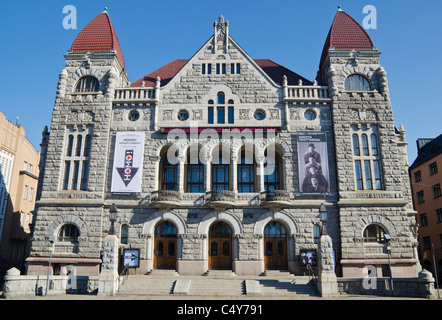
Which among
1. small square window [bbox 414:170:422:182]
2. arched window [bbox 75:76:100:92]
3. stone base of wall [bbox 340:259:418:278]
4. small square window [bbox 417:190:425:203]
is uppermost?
arched window [bbox 75:76:100:92]

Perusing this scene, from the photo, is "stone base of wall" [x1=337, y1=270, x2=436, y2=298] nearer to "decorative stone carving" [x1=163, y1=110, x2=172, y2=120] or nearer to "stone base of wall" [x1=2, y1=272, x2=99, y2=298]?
"stone base of wall" [x1=2, y1=272, x2=99, y2=298]

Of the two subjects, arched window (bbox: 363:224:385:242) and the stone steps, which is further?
arched window (bbox: 363:224:385:242)

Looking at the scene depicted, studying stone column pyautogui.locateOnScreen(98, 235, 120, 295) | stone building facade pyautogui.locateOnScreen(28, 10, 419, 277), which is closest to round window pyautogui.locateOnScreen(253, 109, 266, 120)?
stone building facade pyautogui.locateOnScreen(28, 10, 419, 277)

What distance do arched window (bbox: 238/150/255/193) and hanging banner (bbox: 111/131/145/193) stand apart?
8.27 metres

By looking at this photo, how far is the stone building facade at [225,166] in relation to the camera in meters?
27.2

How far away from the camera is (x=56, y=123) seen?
98.9 feet

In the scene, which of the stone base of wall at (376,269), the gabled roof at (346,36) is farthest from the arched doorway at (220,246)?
the gabled roof at (346,36)

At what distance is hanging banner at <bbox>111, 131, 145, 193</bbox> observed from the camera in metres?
28.4

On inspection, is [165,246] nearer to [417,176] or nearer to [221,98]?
[221,98]

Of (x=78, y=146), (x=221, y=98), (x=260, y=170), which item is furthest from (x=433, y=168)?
(x=78, y=146)

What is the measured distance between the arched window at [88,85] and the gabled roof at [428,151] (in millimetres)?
40306

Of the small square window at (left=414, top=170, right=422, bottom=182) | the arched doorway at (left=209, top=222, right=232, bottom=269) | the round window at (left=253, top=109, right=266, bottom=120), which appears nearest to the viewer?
the arched doorway at (left=209, top=222, right=232, bottom=269)

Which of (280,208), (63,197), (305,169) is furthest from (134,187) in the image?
(305,169)

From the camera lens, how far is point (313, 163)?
28578 millimetres
